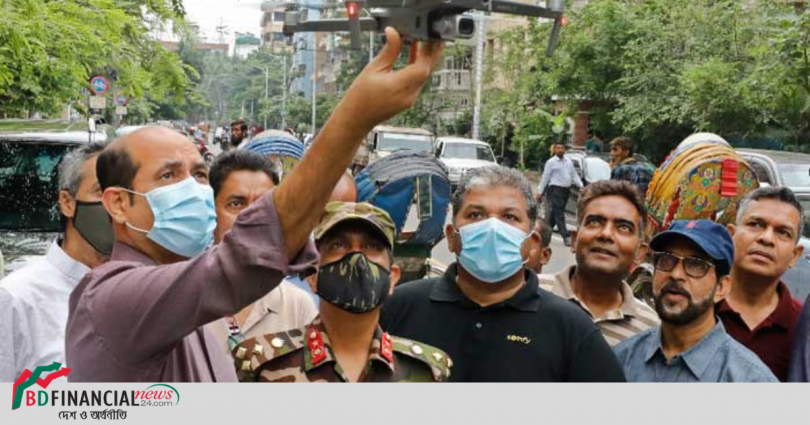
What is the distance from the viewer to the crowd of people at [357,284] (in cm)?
178

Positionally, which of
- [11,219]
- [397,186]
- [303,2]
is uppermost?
[303,2]

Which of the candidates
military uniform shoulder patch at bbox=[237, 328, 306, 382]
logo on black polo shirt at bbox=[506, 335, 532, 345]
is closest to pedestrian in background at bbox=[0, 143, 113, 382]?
military uniform shoulder patch at bbox=[237, 328, 306, 382]

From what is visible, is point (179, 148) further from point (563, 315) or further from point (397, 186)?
point (397, 186)

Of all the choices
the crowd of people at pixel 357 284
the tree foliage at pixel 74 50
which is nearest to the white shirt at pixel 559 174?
the tree foliage at pixel 74 50

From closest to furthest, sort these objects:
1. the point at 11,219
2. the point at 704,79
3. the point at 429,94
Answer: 1. the point at 11,219
2. the point at 704,79
3. the point at 429,94

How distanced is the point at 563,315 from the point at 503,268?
0.30 metres

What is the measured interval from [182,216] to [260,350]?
0.75m

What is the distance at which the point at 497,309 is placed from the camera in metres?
3.25

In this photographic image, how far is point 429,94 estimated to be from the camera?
44375 millimetres

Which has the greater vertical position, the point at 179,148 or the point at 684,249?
the point at 179,148

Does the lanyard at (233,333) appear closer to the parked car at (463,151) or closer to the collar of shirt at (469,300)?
the collar of shirt at (469,300)

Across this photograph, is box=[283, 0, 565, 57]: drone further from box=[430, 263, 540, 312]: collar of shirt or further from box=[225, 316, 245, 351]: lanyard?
box=[225, 316, 245, 351]: lanyard

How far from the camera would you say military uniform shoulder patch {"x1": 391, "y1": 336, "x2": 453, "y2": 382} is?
2.89 meters

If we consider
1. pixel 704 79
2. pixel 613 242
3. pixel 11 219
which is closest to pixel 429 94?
pixel 704 79
